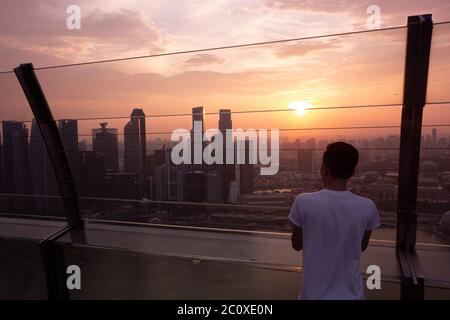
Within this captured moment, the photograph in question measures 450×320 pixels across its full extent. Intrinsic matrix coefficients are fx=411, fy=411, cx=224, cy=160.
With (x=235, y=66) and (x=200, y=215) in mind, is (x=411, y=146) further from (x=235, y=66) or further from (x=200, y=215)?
(x=200, y=215)

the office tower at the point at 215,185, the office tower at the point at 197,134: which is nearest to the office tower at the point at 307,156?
the office tower at the point at 215,185

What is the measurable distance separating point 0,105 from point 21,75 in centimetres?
64

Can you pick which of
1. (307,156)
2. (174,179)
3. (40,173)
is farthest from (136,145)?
(307,156)

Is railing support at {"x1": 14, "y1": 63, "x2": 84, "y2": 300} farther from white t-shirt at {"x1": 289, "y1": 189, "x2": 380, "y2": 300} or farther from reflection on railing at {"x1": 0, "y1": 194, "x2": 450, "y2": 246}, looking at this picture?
white t-shirt at {"x1": 289, "y1": 189, "x2": 380, "y2": 300}

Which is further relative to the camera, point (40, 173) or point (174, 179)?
point (40, 173)

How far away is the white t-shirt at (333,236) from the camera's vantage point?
156cm

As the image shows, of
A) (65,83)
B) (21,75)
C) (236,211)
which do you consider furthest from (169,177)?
(21,75)

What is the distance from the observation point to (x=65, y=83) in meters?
3.27

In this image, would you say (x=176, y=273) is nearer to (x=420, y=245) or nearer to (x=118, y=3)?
(x=420, y=245)

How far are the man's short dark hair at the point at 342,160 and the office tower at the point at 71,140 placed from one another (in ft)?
7.46

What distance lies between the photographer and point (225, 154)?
305cm

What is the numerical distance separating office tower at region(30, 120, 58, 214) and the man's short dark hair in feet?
8.49

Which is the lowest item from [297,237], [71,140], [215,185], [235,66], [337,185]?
[297,237]
